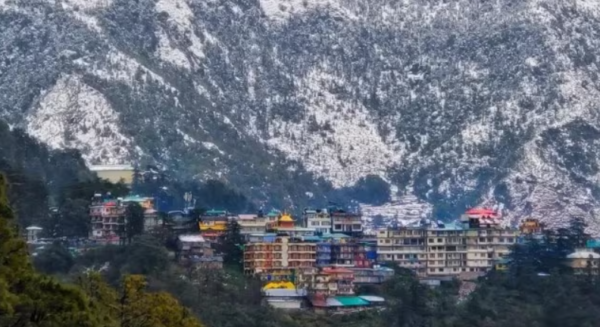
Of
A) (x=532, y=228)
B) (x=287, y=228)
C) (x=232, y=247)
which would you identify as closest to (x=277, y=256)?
(x=232, y=247)

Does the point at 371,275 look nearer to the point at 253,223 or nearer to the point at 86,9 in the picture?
the point at 253,223

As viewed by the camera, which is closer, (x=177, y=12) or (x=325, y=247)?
(x=325, y=247)

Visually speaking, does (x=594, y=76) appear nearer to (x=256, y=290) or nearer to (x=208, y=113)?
(x=208, y=113)

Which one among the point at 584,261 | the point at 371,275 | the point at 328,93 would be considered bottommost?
the point at 371,275

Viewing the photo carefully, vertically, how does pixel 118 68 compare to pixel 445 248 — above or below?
A: above

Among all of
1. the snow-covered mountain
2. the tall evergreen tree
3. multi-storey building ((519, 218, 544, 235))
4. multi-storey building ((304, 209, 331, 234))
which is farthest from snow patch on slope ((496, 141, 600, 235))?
the tall evergreen tree

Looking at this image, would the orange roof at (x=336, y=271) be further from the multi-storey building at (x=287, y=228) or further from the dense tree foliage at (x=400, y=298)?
the multi-storey building at (x=287, y=228)

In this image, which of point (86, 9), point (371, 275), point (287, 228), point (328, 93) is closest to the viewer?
point (371, 275)

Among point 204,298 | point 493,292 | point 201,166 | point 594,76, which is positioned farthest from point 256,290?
point 594,76
